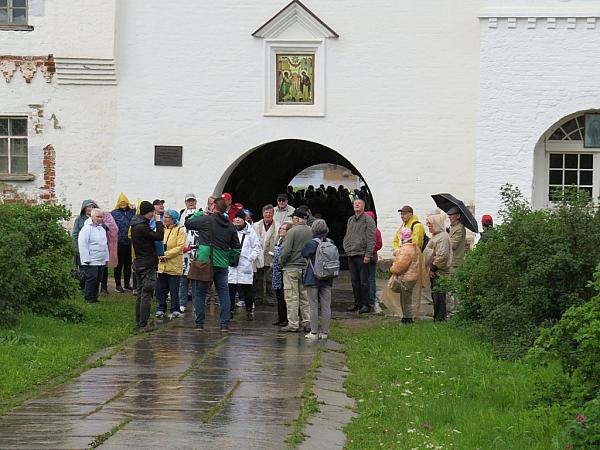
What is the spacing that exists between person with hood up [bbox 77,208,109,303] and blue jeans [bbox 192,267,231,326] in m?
2.30

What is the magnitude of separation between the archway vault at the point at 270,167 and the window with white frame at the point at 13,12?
503 centimetres

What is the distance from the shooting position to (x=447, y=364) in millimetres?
12141

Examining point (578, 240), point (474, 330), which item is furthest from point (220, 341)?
point (578, 240)

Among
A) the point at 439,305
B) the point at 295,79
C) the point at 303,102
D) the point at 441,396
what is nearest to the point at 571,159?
the point at 303,102

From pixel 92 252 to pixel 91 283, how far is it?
1.57ft

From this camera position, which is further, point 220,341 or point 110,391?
point 220,341

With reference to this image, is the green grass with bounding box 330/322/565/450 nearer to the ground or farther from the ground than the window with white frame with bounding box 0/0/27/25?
nearer to the ground

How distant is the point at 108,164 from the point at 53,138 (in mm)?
1185

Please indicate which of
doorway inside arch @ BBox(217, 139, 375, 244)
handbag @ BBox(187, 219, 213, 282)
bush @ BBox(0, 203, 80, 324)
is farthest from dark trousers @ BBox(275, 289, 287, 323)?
doorway inside arch @ BBox(217, 139, 375, 244)

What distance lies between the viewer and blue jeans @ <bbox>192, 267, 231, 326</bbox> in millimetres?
15344

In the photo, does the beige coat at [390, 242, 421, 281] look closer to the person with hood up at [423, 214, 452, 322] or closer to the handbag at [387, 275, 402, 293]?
the handbag at [387, 275, 402, 293]

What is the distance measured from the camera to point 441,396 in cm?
1062

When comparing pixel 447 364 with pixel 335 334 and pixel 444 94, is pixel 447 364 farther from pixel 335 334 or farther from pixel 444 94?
pixel 444 94

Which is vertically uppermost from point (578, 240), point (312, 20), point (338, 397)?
point (312, 20)
